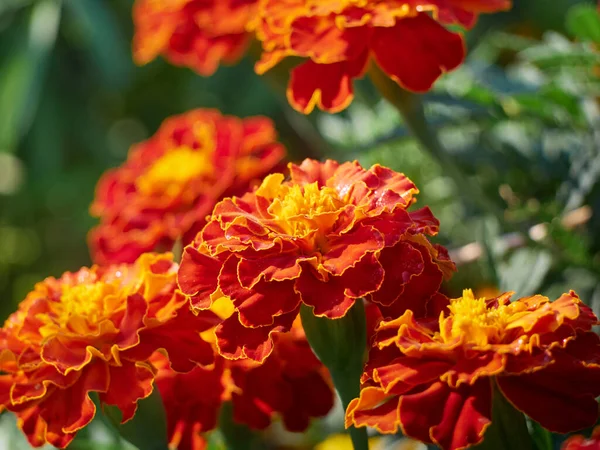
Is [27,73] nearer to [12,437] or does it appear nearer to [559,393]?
[12,437]

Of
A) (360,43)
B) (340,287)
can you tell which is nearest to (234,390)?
(340,287)

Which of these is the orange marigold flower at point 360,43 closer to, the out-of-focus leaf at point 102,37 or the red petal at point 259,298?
the red petal at point 259,298

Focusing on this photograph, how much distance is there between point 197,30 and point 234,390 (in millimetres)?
413

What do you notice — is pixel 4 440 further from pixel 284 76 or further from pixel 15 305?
pixel 15 305

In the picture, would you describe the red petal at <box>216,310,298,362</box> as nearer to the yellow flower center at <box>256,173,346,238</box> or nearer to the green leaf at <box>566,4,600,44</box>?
the yellow flower center at <box>256,173,346,238</box>

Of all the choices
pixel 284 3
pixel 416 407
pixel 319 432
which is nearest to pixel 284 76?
pixel 284 3

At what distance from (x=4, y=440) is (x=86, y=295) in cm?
24

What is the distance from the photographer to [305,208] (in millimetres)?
600

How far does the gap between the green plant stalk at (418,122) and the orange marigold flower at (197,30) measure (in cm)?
15

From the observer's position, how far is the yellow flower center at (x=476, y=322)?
53cm

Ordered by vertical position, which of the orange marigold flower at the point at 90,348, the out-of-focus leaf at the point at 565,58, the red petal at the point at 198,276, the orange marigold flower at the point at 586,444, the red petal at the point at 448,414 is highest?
the red petal at the point at 198,276

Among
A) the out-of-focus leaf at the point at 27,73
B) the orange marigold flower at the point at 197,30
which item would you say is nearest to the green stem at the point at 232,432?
the orange marigold flower at the point at 197,30

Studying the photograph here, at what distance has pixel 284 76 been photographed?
0.94m

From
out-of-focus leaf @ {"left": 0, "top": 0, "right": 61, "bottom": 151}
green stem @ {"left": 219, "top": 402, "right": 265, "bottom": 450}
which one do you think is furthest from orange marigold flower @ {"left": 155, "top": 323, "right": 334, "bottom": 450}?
out-of-focus leaf @ {"left": 0, "top": 0, "right": 61, "bottom": 151}
